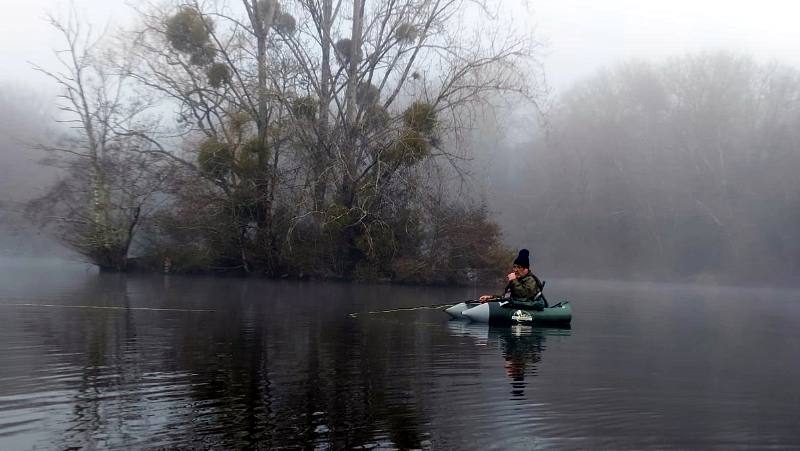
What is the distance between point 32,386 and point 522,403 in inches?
194

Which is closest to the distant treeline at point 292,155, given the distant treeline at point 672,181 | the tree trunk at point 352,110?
the tree trunk at point 352,110

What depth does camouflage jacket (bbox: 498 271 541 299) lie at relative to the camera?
15688 millimetres

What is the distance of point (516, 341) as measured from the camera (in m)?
13.6

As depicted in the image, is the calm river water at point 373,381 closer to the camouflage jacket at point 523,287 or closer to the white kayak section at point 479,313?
the white kayak section at point 479,313

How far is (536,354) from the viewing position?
1202 cm

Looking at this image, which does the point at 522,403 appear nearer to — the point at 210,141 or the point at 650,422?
the point at 650,422

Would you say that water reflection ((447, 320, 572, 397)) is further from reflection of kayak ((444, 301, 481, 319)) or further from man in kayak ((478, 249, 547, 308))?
man in kayak ((478, 249, 547, 308))

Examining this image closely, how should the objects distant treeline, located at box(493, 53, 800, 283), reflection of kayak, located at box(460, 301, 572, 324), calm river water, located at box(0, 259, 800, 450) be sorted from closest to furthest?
calm river water, located at box(0, 259, 800, 450)
reflection of kayak, located at box(460, 301, 572, 324)
distant treeline, located at box(493, 53, 800, 283)

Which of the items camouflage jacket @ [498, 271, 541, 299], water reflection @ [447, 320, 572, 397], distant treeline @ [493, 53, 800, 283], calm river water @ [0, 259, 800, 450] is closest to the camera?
calm river water @ [0, 259, 800, 450]

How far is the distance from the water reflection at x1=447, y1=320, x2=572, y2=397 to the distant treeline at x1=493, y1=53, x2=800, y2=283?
31.6 metres

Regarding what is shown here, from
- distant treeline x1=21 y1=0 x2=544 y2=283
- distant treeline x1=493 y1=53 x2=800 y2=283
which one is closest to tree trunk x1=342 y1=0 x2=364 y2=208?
distant treeline x1=21 y1=0 x2=544 y2=283

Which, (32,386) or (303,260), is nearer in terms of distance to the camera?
(32,386)

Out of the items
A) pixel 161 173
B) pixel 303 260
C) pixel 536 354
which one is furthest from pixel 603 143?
pixel 536 354

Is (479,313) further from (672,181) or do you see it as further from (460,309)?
(672,181)
